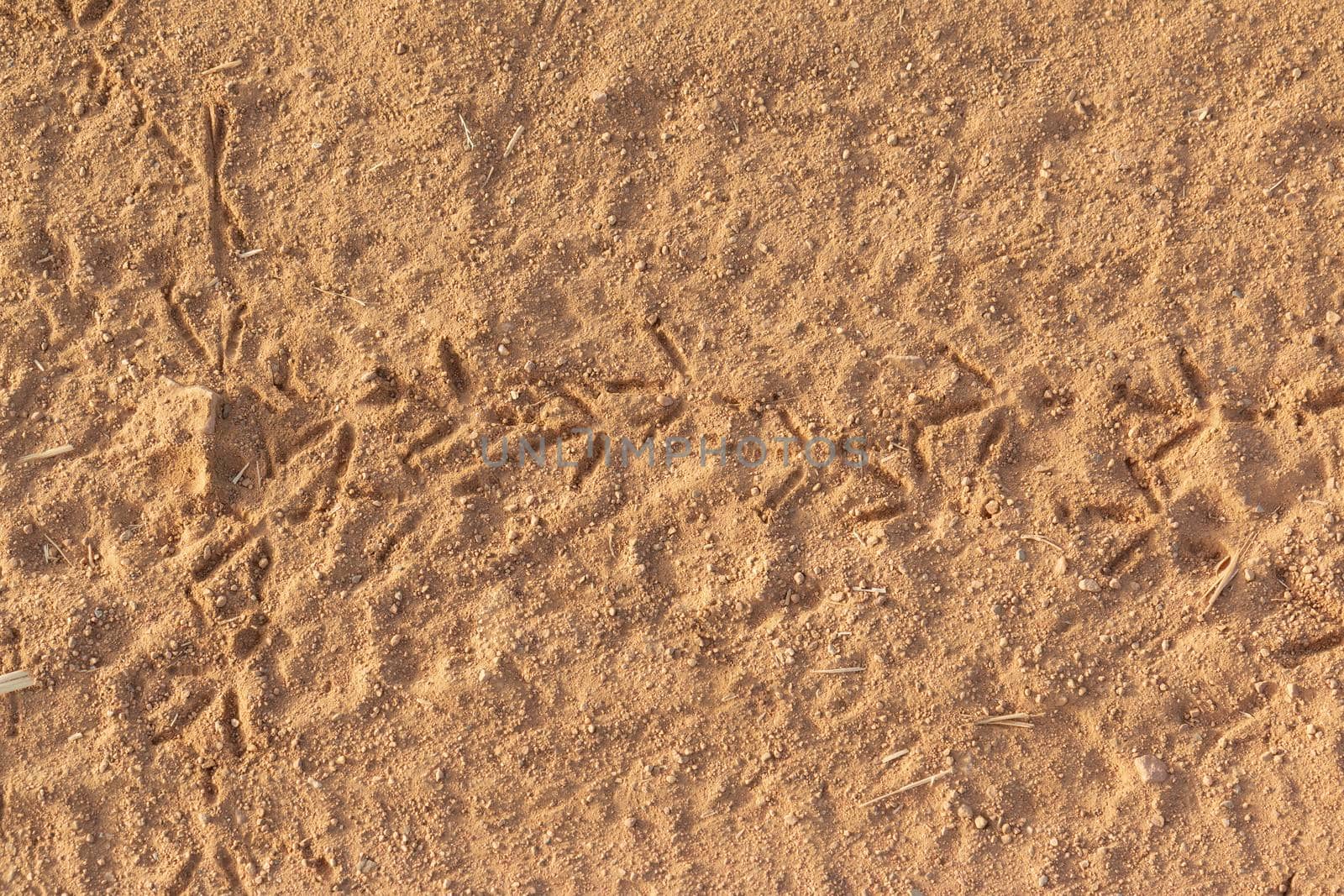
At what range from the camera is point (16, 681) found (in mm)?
2637

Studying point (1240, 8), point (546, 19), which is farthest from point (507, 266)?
point (1240, 8)

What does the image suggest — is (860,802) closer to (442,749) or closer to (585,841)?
(585,841)

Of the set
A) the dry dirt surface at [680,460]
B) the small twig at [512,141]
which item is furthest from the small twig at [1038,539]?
the small twig at [512,141]

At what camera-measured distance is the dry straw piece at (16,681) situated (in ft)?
8.62

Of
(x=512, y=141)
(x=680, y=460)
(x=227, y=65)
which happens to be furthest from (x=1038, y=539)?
(x=227, y=65)

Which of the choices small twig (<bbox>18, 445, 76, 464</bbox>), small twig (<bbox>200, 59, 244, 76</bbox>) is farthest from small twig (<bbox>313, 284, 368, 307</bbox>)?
small twig (<bbox>18, 445, 76, 464</bbox>)

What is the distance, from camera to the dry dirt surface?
8.27ft

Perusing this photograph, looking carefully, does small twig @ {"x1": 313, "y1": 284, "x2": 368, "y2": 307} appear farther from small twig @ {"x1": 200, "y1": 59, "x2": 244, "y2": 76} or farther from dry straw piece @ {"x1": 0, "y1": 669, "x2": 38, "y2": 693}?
dry straw piece @ {"x1": 0, "y1": 669, "x2": 38, "y2": 693}

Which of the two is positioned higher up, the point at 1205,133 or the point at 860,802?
the point at 1205,133

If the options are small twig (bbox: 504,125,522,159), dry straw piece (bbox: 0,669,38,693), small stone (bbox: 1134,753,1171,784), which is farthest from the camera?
small twig (bbox: 504,125,522,159)

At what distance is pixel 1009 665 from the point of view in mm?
2523

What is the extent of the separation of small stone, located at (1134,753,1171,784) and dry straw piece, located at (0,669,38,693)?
3.02m

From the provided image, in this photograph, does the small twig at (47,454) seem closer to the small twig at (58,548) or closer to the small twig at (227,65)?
the small twig at (58,548)

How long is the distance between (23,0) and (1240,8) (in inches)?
141
